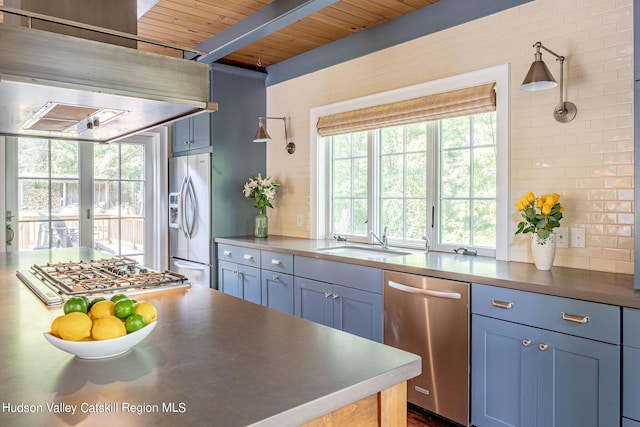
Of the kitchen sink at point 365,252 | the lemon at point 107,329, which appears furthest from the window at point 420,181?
the lemon at point 107,329

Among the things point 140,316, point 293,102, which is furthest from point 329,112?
point 140,316

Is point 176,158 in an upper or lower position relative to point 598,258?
upper

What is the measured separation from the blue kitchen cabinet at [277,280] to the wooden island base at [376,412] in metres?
2.29

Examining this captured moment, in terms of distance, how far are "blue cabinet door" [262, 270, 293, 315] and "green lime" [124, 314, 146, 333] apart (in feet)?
7.30

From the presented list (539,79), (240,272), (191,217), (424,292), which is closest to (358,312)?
(424,292)

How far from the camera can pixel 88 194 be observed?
4.45 metres

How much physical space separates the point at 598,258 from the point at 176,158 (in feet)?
12.7

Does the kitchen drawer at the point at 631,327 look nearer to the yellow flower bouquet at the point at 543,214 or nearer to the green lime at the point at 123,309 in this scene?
the yellow flower bouquet at the point at 543,214

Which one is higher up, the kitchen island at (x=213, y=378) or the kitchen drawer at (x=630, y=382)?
the kitchen island at (x=213, y=378)

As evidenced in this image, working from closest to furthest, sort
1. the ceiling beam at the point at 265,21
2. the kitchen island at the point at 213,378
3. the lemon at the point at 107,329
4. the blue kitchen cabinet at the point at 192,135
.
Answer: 1. the kitchen island at the point at 213,378
2. the lemon at the point at 107,329
3. the ceiling beam at the point at 265,21
4. the blue kitchen cabinet at the point at 192,135

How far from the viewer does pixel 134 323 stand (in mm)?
1176

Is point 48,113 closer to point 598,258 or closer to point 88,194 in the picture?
point 598,258

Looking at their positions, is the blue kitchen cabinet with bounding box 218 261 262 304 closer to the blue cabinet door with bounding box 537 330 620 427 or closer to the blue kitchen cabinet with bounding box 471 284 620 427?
the blue kitchen cabinet with bounding box 471 284 620 427

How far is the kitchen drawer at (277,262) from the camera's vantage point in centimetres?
341
